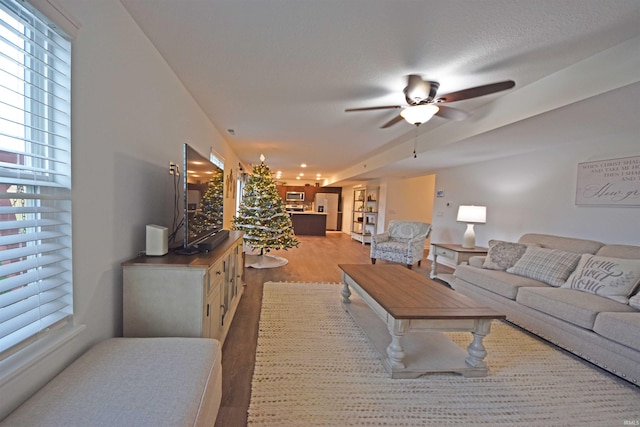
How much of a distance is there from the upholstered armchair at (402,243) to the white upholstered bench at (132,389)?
14.6 ft

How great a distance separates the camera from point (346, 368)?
204cm

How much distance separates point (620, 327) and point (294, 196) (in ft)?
35.8

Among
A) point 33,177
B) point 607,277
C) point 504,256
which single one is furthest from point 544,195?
point 33,177

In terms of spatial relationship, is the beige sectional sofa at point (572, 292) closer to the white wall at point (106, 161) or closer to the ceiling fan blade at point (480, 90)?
the ceiling fan blade at point (480, 90)

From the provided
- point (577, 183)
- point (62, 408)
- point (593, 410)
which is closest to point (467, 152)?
point (577, 183)

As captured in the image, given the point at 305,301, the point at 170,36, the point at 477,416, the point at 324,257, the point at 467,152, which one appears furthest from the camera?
the point at 324,257

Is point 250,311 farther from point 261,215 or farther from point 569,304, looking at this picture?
point 569,304

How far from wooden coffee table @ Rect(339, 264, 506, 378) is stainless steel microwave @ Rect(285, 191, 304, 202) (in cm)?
981

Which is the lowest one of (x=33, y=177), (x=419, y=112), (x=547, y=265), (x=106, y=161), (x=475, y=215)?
(x=547, y=265)

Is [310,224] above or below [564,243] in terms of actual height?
below

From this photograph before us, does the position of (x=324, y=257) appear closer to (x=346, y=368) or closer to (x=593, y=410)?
(x=346, y=368)

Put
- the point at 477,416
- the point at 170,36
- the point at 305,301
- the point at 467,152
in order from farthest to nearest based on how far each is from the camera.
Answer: the point at 467,152
the point at 305,301
the point at 170,36
the point at 477,416

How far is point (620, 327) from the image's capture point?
6.47 feet

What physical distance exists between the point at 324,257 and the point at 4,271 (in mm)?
5389
